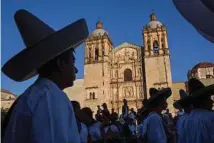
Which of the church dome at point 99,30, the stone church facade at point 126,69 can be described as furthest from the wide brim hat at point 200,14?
the church dome at point 99,30

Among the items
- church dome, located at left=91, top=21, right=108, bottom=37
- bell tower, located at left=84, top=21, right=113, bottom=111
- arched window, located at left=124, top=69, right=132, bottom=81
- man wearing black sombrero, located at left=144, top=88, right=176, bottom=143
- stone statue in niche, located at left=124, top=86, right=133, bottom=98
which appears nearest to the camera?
man wearing black sombrero, located at left=144, top=88, right=176, bottom=143

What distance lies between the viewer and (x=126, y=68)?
42812 millimetres

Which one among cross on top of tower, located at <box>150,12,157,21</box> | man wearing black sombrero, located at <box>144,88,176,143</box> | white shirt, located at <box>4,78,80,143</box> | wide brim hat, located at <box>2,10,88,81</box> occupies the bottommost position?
man wearing black sombrero, located at <box>144,88,176,143</box>

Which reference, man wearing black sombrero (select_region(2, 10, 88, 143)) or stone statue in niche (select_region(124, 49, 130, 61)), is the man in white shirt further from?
stone statue in niche (select_region(124, 49, 130, 61))

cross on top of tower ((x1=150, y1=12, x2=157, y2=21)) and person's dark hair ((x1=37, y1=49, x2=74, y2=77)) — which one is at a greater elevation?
cross on top of tower ((x1=150, y1=12, x2=157, y2=21))

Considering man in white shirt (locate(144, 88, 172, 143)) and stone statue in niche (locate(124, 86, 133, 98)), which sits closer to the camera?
man in white shirt (locate(144, 88, 172, 143))

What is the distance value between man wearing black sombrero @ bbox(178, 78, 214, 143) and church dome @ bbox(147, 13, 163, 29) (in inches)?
1591

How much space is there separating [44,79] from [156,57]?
39.7 m

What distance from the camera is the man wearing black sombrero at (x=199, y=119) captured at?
3100 mm

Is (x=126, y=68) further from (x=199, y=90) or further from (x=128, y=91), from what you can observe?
(x=199, y=90)

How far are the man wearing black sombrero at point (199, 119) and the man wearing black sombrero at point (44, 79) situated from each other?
1712 millimetres

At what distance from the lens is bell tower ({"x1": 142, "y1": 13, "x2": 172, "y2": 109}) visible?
1554 inches

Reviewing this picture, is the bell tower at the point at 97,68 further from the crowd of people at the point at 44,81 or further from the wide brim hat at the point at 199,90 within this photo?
the crowd of people at the point at 44,81

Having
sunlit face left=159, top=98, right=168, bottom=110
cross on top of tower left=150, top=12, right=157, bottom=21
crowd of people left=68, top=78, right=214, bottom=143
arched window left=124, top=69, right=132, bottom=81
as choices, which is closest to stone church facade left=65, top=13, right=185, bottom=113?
arched window left=124, top=69, right=132, bottom=81
